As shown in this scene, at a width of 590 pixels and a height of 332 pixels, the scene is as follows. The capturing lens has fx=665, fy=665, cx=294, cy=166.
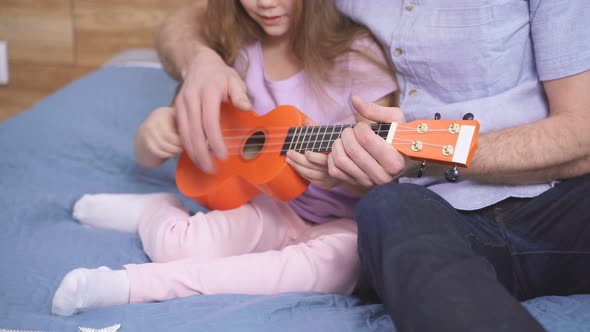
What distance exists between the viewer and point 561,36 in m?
1.02

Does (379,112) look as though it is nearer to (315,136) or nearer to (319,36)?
(315,136)

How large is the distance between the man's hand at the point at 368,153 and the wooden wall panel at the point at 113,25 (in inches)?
61.0

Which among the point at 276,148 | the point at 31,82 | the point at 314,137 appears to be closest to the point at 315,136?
the point at 314,137

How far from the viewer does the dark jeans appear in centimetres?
67

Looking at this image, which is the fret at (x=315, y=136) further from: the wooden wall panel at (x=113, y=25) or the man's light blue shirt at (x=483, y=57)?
the wooden wall panel at (x=113, y=25)

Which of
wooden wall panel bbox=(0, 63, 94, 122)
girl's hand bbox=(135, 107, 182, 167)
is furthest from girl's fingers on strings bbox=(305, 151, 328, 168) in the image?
wooden wall panel bbox=(0, 63, 94, 122)

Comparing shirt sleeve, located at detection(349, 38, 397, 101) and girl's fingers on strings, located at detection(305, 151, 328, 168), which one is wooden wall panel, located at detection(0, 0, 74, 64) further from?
girl's fingers on strings, located at detection(305, 151, 328, 168)

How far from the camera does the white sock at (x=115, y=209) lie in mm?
1364

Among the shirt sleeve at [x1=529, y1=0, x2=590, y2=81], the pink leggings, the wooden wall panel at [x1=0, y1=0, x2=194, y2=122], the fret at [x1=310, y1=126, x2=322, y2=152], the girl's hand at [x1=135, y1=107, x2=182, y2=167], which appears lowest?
the wooden wall panel at [x1=0, y1=0, x2=194, y2=122]

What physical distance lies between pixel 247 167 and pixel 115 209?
1.10ft

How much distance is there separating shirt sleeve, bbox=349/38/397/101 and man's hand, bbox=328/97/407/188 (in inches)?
10.9

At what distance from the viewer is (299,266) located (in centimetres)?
110

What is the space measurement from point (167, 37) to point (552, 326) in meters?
1.04

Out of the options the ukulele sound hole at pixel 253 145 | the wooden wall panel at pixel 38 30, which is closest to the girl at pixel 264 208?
the ukulele sound hole at pixel 253 145
